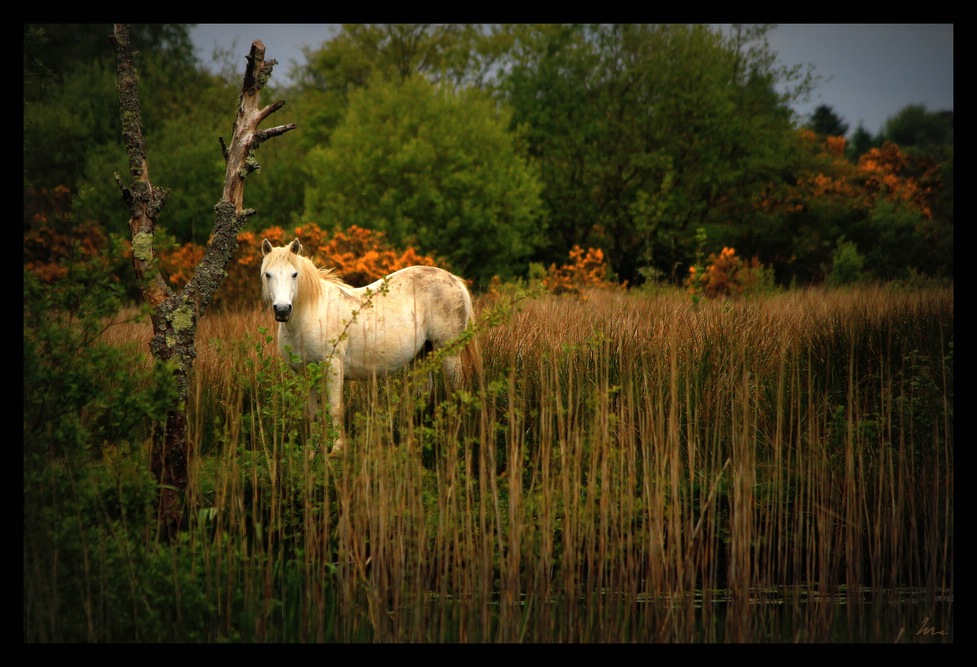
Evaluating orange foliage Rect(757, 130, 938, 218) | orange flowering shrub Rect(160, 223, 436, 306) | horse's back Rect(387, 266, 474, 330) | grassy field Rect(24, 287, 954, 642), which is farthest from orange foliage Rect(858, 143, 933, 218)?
grassy field Rect(24, 287, 954, 642)

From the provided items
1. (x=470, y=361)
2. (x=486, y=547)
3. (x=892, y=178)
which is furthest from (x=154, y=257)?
(x=892, y=178)

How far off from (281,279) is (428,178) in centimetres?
1362

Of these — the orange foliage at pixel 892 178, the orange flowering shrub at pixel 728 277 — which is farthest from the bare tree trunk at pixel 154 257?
the orange foliage at pixel 892 178

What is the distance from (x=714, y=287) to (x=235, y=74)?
1866 cm

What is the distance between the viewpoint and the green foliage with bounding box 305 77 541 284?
19.5 meters

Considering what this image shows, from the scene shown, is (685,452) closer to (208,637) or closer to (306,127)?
(208,637)

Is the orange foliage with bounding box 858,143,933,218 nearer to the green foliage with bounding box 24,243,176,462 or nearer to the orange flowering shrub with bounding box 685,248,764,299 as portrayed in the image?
the orange flowering shrub with bounding box 685,248,764,299

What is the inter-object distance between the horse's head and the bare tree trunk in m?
0.94

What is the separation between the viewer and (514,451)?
4762 mm

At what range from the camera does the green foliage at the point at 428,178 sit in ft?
64.1

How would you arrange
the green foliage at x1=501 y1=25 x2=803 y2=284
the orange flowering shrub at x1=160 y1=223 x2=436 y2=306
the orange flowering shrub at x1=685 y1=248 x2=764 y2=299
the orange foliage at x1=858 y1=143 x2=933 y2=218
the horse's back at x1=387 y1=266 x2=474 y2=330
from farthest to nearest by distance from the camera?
1. the orange foliage at x1=858 y1=143 x2=933 y2=218
2. the green foliage at x1=501 y1=25 x2=803 y2=284
3. the orange flowering shrub at x1=685 y1=248 x2=764 y2=299
4. the orange flowering shrub at x1=160 y1=223 x2=436 y2=306
5. the horse's back at x1=387 y1=266 x2=474 y2=330

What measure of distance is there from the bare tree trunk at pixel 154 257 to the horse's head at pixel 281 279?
37.1 inches

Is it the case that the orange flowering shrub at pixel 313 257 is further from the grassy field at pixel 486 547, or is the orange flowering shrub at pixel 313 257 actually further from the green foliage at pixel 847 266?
the green foliage at pixel 847 266
